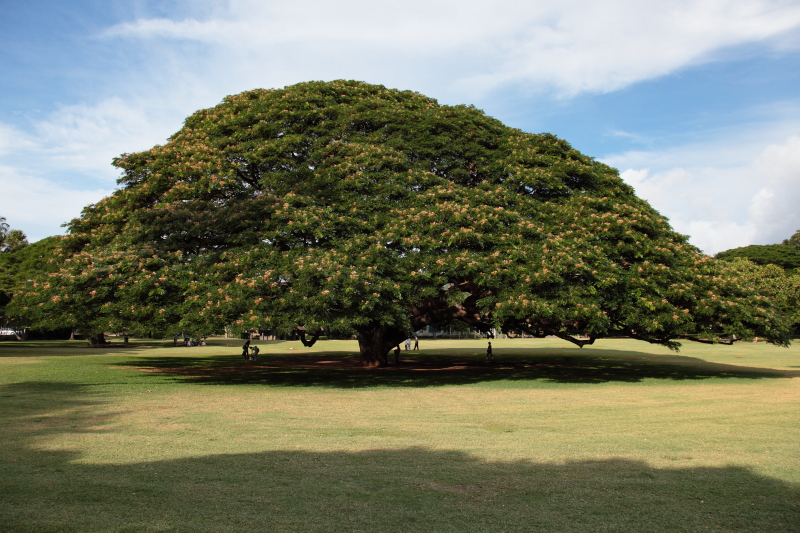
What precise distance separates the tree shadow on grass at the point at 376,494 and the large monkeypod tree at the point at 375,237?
8.05 metres

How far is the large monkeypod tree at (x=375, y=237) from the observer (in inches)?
634

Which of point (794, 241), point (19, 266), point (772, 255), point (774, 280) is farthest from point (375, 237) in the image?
point (794, 241)

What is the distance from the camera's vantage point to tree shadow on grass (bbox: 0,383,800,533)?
5004 millimetres

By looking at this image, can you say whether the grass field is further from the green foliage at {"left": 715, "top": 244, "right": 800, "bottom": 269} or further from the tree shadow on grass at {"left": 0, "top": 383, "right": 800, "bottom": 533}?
the green foliage at {"left": 715, "top": 244, "right": 800, "bottom": 269}

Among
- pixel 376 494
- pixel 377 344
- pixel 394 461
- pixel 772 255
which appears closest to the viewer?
pixel 376 494

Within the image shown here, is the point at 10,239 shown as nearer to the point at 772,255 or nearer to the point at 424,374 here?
the point at 424,374

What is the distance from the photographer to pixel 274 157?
20.4m

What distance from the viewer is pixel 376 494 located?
5.88 metres

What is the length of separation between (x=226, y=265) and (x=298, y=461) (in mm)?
10560

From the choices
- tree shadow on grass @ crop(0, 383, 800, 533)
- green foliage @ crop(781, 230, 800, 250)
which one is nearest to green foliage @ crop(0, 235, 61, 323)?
tree shadow on grass @ crop(0, 383, 800, 533)

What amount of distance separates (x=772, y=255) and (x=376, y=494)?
100249 millimetres

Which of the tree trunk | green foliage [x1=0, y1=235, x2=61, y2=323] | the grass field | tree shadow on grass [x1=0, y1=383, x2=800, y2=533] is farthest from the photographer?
green foliage [x1=0, y1=235, x2=61, y2=323]

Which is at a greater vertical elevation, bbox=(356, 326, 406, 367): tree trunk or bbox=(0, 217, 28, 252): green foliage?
bbox=(0, 217, 28, 252): green foliage

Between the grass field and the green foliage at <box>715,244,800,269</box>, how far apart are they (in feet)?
280
